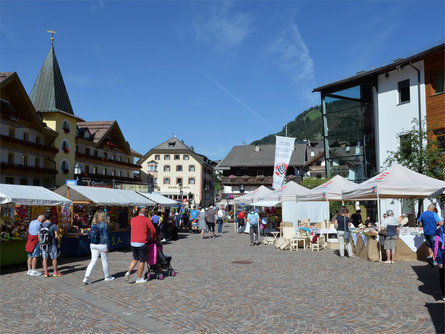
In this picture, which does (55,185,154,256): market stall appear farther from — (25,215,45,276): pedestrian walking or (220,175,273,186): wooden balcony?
(220,175,273,186): wooden balcony

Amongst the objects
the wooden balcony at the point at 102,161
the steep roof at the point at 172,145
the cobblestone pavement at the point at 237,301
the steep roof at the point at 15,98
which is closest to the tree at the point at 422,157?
the cobblestone pavement at the point at 237,301

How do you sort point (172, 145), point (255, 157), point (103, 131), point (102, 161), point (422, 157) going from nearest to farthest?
1. point (422, 157)
2. point (102, 161)
3. point (103, 131)
4. point (255, 157)
5. point (172, 145)

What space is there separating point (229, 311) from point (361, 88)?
89.4ft

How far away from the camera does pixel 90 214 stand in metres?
19.9

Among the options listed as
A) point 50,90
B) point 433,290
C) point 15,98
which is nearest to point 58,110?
point 50,90

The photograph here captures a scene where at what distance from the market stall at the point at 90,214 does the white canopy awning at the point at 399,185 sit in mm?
10129

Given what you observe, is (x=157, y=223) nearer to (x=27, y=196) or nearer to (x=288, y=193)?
(x=27, y=196)

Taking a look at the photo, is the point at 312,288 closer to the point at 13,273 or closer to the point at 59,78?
the point at 13,273

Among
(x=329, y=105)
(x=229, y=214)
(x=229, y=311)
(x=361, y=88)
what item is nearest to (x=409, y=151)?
(x=361, y=88)

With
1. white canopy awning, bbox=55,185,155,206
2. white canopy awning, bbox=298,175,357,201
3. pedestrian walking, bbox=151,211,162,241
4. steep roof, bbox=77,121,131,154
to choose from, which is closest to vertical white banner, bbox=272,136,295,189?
white canopy awning, bbox=298,175,357,201

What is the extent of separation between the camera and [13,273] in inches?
465

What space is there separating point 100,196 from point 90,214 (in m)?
3.11

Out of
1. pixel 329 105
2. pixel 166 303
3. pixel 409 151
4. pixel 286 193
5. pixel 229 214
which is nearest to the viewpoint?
pixel 166 303

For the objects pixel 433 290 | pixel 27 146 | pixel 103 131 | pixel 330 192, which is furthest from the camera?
pixel 103 131
